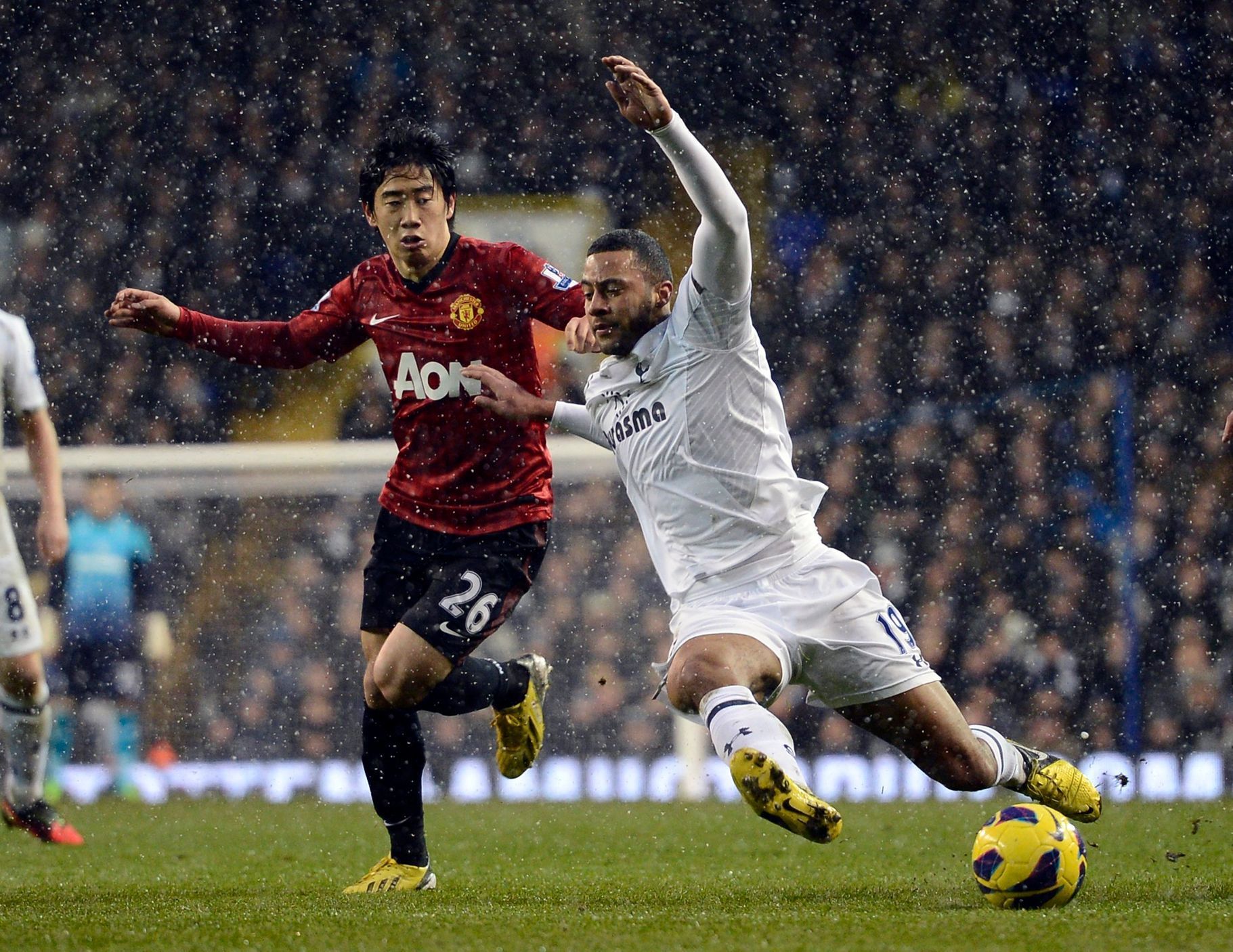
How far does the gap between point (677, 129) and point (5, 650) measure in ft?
10.3

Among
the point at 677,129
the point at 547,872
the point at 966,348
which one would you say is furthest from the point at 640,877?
the point at 966,348

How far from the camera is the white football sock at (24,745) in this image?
5605mm

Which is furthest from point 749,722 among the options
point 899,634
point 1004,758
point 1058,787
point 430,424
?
point 430,424

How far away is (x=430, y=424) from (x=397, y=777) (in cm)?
99

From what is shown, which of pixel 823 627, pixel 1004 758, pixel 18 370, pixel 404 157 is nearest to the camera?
pixel 823 627

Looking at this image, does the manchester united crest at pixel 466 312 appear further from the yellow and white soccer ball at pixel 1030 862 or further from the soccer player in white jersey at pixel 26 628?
the yellow and white soccer ball at pixel 1030 862

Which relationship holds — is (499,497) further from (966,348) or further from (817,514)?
(966,348)

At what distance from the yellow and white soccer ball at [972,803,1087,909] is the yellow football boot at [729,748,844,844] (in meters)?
0.59

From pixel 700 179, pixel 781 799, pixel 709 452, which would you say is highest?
pixel 700 179

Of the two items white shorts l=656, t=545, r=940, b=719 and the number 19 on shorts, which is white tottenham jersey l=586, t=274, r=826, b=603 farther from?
the number 19 on shorts

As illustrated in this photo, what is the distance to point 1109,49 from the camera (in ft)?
41.0

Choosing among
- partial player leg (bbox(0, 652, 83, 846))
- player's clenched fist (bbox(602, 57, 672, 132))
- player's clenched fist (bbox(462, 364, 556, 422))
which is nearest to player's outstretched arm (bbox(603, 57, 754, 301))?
player's clenched fist (bbox(602, 57, 672, 132))

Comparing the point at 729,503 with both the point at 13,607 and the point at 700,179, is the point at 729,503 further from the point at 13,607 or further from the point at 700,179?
the point at 13,607

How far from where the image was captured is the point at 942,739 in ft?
13.2
